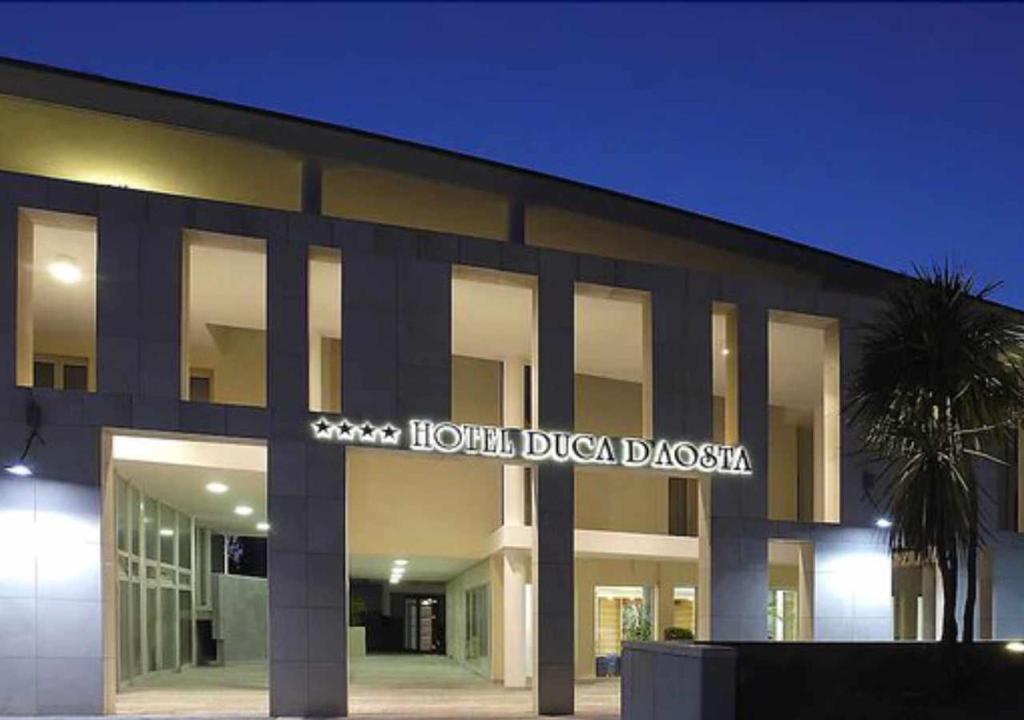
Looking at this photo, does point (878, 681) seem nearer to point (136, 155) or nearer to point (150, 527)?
point (136, 155)

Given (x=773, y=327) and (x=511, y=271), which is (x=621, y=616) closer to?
(x=773, y=327)

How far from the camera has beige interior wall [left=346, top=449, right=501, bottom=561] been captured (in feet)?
85.7

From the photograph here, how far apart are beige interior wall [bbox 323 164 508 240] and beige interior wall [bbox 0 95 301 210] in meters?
0.91

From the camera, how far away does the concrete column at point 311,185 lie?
63.3 feet

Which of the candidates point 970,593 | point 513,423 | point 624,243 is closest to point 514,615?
point 513,423

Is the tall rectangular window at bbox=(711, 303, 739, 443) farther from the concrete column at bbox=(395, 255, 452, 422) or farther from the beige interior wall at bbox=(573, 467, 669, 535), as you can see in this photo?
the beige interior wall at bbox=(573, 467, 669, 535)

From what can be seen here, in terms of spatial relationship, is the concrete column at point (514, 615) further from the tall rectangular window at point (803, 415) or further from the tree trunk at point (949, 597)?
the tree trunk at point (949, 597)

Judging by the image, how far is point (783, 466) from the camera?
32.9 m

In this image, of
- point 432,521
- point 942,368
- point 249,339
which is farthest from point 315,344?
point 942,368

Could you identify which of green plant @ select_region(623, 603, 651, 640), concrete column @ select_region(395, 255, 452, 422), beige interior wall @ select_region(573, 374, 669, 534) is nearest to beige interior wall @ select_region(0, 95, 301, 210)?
concrete column @ select_region(395, 255, 452, 422)

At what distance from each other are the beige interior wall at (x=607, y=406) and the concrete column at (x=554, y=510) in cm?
859

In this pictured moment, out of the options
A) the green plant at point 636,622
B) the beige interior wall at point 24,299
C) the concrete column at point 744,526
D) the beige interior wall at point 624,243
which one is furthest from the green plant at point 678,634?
the beige interior wall at point 24,299

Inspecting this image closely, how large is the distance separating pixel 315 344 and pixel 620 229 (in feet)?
21.5

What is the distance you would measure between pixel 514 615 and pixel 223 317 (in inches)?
332
